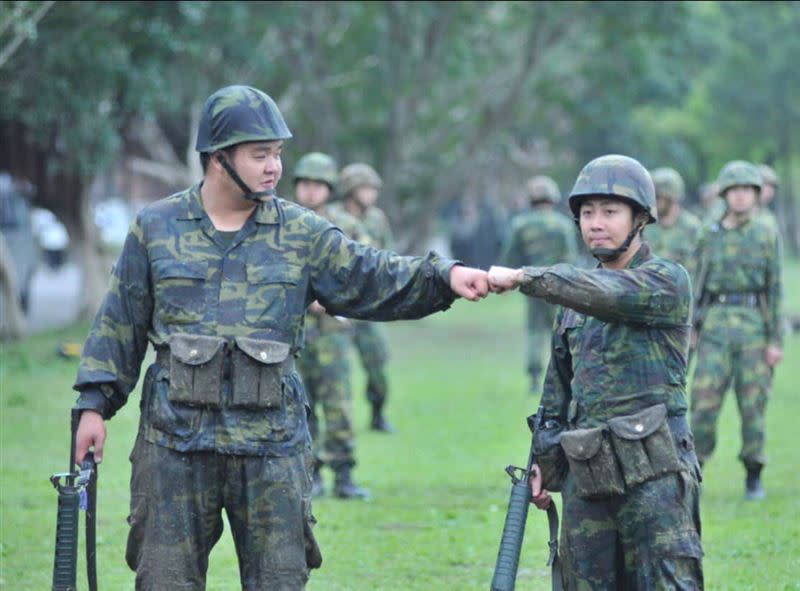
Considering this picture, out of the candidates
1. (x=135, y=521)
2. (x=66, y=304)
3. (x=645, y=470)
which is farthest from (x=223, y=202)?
(x=66, y=304)

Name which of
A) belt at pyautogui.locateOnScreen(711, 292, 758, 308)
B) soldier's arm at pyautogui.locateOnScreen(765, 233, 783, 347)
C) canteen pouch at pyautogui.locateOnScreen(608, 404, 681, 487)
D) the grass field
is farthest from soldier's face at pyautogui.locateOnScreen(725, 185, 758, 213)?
canteen pouch at pyautogui.locateOnScreen(608, 404, 681, 487)

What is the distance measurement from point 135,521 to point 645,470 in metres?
1.98

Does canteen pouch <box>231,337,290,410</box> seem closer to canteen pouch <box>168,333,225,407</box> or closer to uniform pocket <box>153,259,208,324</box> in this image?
canteen pouch <box>168,333,225,407</box>

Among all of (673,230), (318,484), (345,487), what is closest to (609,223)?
(345,487)

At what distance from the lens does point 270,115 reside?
6.98 m

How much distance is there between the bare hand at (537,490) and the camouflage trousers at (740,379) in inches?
213

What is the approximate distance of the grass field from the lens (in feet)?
33.4

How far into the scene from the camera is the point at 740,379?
502 inches

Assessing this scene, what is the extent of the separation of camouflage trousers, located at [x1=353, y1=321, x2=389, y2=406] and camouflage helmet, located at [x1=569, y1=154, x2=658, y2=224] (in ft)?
32.1

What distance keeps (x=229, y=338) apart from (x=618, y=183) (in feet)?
5.42

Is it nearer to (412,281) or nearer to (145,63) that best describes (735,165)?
(412,281)

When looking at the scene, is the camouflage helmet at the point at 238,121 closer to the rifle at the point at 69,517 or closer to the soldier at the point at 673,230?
the rifle at the point at 69,517

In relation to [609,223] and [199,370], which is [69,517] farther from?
[609,223]

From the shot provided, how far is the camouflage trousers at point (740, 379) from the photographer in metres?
12.6
